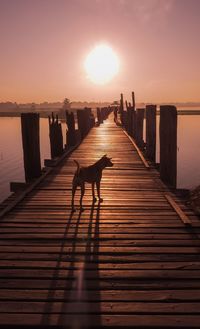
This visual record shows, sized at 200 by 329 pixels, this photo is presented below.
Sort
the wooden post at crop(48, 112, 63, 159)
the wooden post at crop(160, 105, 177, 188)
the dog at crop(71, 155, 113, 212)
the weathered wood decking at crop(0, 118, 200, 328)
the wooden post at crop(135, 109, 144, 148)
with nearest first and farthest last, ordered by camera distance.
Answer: the weathered wood decking at crop(0, 118, 200, 328) < the dog at crop(71, 155, 113, 212) < the wooden post at crop(160, 105, 177, 188) < the wooden post at crop(48, 112, 63, 159) < the wooden post at crop(135, 109, 144, 148)

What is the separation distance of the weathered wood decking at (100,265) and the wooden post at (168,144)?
1.52 m

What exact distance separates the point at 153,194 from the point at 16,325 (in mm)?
5206

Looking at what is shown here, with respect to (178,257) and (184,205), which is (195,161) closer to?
(184,205)

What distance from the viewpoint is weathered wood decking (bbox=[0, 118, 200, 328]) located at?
11.6ft

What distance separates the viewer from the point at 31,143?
9469 mm

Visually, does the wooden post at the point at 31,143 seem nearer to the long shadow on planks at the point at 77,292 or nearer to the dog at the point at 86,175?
the dog at the point at 86,175

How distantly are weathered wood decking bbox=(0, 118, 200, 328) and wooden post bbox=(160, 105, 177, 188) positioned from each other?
1.52m

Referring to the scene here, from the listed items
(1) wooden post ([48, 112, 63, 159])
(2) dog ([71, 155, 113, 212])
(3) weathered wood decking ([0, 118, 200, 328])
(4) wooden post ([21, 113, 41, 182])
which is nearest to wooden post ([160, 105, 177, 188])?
(3) weathered wood decking ([0, 118, 200, 328])

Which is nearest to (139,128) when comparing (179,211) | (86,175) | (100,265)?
(86,175)

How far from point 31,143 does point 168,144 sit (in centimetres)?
364

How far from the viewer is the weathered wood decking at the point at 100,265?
354 cm

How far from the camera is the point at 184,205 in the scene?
7.16 metres

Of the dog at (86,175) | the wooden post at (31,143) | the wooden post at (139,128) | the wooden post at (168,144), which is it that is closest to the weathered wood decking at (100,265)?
the dog at (86,175)

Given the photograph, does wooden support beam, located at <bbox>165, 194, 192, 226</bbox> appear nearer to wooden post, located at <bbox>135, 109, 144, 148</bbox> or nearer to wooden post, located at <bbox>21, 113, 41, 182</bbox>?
wooden post, located at <bbox>21, 113, 41, 182</bbox>
